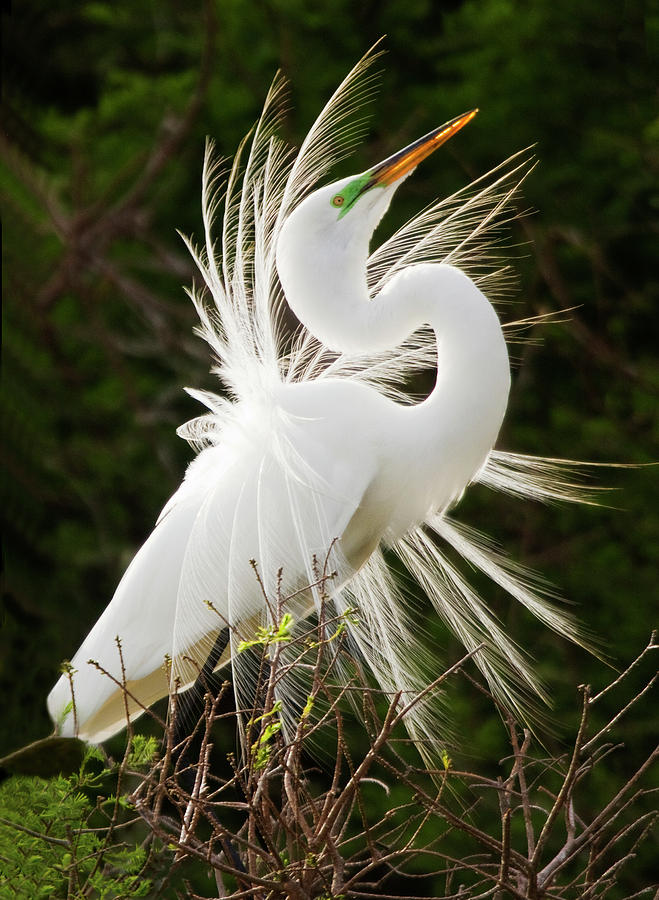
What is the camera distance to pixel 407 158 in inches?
90.0

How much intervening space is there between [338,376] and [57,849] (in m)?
1.31

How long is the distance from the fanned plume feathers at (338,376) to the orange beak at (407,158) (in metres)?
0.24

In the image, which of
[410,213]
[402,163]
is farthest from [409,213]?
[402,163]

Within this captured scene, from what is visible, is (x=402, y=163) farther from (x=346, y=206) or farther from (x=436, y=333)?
(x=436, y=333)

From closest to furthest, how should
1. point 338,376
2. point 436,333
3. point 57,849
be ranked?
point 57,849, point 436,333, point 338,376

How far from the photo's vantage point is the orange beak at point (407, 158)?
7.40ft

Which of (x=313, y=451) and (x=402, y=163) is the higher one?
(x=402, y=163)

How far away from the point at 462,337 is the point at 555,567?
7.25 ft

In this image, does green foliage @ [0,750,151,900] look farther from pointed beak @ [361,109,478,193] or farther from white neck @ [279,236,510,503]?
pointed beak @ [361,109,478,193]

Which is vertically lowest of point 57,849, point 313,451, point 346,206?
point 57,849

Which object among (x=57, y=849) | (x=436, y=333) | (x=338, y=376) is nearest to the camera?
(x=57, y=849)

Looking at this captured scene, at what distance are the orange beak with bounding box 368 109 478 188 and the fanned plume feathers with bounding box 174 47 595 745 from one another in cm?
24

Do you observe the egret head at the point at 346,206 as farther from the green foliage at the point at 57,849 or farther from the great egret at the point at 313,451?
the green foliage at the point at 57,849

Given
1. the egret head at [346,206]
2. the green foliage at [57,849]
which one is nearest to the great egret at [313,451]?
the egret head at [346,206]
